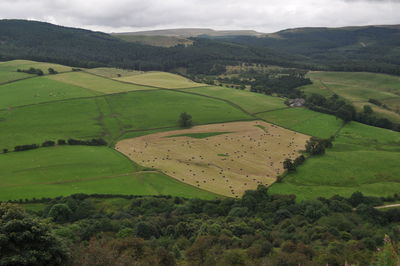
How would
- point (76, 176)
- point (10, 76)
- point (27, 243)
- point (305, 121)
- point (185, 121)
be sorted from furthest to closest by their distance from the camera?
point (10, 76), point (305, 121), point (185, 121), point (76, 176), point (27, 243)

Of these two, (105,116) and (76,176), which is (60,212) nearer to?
(76,176)

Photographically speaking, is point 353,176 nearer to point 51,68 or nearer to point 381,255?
point 381,255

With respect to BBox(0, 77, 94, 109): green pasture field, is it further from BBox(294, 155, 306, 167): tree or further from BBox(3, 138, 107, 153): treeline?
BBox(294, 155, 306, 167): tree

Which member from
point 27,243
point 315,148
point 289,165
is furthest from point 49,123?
point 27,243

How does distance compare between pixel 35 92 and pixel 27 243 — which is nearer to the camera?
pixel 27 243

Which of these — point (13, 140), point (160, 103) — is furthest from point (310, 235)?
point (160, 103)

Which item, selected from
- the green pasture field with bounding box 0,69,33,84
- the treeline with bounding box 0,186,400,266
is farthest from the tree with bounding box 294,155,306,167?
the green pasture field with bounding box 0,69,33,84

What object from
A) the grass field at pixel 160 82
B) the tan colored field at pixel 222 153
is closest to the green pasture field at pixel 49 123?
the tan colored field at pixel 222 153
